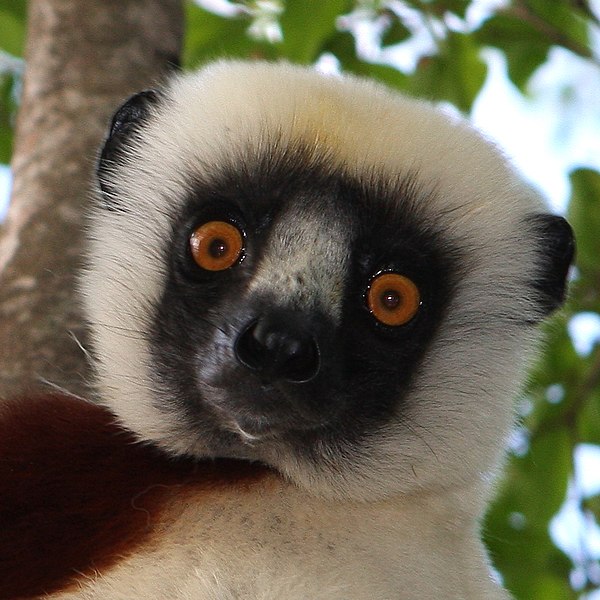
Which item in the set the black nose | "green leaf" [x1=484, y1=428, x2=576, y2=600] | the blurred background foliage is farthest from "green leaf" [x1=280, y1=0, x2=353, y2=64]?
"green leaf" [x1=484, y1=428, x2=576, y2=600]

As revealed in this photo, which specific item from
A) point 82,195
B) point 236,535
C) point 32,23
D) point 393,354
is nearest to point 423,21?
point 32,23

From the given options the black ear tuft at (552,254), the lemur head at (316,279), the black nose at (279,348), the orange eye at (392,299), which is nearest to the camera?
the black nose at (279,348)

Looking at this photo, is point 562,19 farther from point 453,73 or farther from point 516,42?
point 453,73

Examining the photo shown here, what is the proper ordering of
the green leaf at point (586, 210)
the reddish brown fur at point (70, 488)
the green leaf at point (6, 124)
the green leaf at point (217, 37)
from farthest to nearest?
the green leaf at point (6, 124) → the green leaf at point (217, 37) → the green leaf at point (586, 210) → the reddish brown fur at point (70, 488)

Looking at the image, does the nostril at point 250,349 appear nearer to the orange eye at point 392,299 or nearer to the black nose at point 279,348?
the black nose at point 279,348

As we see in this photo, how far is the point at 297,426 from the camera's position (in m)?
2.64

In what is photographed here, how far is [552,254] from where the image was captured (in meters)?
3.21

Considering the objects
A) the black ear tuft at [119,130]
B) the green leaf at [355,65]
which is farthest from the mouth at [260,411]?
the green leaf at [355,65]

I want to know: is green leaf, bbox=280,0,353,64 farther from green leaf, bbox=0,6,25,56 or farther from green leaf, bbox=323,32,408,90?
green leaf, bbox=0,6,25,56

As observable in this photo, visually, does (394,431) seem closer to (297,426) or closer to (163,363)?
(297,426)

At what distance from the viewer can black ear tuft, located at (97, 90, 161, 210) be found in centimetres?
327

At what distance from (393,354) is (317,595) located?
0.82 metres

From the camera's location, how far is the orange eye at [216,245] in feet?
9.21

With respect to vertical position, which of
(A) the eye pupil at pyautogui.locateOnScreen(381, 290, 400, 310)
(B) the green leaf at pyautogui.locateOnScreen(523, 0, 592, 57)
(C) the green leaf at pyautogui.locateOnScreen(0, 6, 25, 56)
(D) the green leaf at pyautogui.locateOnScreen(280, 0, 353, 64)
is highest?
(B) the green leaf at pyautogui.locateOnScreen(523, 0, 592, 57)
